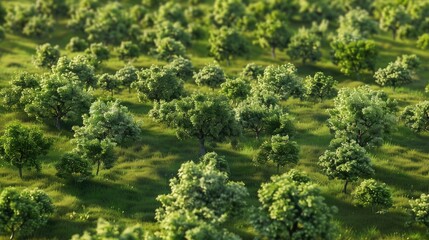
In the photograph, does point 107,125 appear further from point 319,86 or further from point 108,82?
point 319,86

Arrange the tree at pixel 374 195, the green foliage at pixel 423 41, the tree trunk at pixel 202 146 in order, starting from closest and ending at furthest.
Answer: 1. the tree at pixel 374 195
2. the tree trunk at pixel 202 146
3. the green foliage at pixel 423 41

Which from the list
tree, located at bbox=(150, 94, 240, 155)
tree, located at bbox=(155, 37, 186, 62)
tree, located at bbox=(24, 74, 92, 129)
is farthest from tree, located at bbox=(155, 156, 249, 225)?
tree, located at bbox=(155, 37, 186, 62)

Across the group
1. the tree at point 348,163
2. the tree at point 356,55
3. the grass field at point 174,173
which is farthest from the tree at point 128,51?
the tree at point 348,163

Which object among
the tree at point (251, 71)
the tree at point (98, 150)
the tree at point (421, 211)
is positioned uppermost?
the tree at point (251, 71)

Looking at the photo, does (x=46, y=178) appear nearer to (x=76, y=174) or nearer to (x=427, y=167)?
(x=76, y=174)

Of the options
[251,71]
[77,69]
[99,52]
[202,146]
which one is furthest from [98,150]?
[99,52]

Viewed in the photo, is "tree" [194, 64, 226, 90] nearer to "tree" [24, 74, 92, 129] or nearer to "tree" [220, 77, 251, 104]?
"tree" [220, 77, 251, 104]

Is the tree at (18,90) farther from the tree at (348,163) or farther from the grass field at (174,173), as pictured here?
the tree at (348,163)
